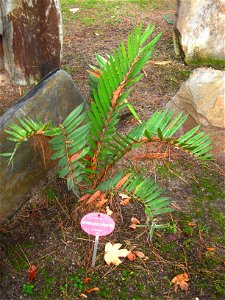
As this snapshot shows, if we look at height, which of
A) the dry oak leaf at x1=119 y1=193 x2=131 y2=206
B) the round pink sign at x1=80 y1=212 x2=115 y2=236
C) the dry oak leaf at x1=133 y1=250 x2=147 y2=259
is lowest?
the dry oak leaf at x1=133 y1=250 x2=147 y2=259

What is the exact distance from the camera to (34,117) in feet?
6.99

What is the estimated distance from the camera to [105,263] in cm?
205

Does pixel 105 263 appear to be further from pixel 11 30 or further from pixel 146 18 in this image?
pixel 146 18

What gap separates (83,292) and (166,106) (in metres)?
1.43

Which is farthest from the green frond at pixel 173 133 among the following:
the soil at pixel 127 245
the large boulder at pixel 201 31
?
the large boulder at pixel 201 31

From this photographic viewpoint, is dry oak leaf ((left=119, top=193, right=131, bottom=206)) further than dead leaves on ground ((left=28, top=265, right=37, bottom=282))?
Yes

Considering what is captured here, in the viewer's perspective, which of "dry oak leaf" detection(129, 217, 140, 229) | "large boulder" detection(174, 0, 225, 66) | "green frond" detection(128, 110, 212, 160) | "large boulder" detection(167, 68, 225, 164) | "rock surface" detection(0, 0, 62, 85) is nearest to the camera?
"green frond" detection(128, 110, 212, 160)

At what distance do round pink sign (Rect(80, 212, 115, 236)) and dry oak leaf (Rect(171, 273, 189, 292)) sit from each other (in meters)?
0.41

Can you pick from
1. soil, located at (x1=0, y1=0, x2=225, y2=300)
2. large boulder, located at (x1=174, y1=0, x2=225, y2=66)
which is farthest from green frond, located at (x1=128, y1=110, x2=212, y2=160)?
large boulder, located at (x1=174, y1=0, x2=225, y2=66)

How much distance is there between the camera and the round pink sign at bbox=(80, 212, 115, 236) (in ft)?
6.01

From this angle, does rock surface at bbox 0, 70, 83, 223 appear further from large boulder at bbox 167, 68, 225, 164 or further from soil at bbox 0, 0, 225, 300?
large boulder at bbox 167, 68, 225, 164

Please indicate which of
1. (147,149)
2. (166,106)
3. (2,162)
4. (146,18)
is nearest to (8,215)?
(2,162)

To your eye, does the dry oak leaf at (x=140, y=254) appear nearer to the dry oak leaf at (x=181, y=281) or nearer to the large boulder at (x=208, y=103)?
the dry oak leaf at (x=181, y=281)

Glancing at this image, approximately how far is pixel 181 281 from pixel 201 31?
216 cm
